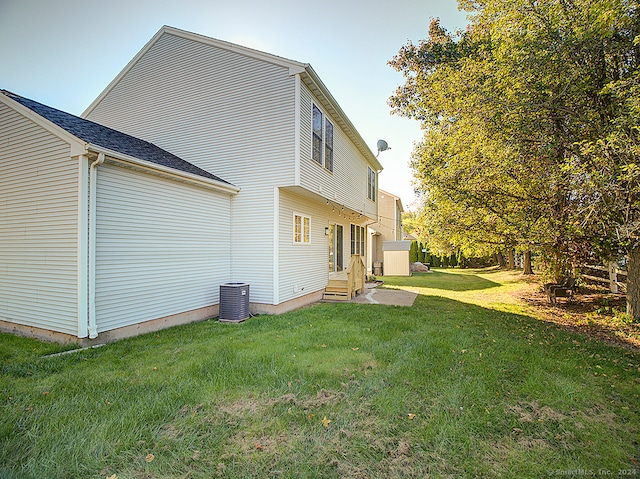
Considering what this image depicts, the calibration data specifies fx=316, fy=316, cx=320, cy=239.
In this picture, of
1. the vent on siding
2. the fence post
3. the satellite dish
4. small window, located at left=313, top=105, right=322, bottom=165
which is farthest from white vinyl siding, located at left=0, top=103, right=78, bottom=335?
the satellite dish

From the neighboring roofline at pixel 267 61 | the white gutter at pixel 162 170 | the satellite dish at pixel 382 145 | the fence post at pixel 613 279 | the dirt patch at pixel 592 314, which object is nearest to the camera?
the white gutter at pixel 162 170

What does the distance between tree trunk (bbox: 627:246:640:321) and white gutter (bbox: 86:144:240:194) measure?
976 cm

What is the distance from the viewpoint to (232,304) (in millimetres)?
7383

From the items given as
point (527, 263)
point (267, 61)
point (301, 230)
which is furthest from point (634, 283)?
point (527, 263)

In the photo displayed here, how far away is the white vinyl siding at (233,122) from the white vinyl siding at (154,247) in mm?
801

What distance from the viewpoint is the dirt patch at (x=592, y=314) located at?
6.44 meters

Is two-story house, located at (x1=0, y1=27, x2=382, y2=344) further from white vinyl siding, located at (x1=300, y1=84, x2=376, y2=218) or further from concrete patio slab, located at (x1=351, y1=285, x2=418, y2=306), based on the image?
concrete patio slab, located at (x1=351, y1=285, x2=418, y2=306)

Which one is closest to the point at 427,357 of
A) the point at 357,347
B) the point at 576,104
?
the point at 357,347

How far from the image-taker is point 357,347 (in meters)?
5.34

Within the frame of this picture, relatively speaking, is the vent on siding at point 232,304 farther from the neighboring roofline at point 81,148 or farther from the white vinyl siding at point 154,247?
the neighboring roofline at point 81,148

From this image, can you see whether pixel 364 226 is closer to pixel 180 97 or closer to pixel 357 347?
pixel 180 97

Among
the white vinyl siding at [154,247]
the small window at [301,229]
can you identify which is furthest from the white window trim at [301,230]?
the white vinyl siding at [154,247]

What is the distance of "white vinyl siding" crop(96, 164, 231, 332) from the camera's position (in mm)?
5598

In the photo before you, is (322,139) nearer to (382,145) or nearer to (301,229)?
(301,229)
